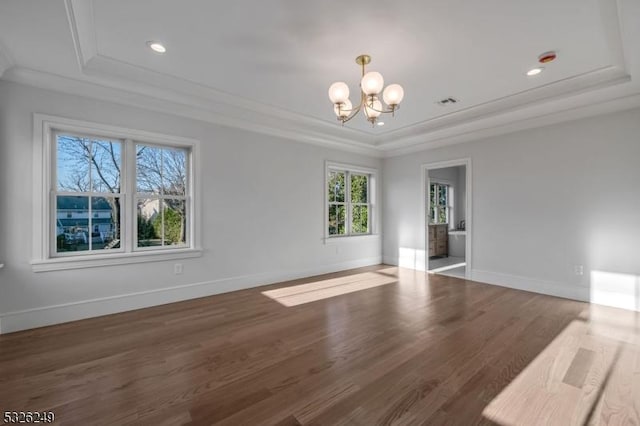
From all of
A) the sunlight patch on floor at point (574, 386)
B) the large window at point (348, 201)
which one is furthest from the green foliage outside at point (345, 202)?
the sunlight patch on floor at point (574, 386)

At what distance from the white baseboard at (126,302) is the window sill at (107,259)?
42 cm

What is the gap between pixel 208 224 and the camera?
14.3ft

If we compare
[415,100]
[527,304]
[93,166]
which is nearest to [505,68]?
[415,100]

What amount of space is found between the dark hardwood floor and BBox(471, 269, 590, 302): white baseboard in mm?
423

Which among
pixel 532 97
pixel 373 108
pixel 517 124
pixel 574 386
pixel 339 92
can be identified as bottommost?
pixel 574 386

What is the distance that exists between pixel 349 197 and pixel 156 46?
4.46 metres

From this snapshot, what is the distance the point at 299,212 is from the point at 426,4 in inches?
149

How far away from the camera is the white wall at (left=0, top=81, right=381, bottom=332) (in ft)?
10.1

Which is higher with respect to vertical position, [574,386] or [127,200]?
[127,200]

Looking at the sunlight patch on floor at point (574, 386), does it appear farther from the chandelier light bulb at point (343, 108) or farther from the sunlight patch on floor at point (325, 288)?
the chandelier light bulb at point (343, 108)

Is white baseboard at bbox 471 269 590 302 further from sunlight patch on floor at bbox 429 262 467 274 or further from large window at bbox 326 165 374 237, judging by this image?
large window at bbox 326 165 374 237

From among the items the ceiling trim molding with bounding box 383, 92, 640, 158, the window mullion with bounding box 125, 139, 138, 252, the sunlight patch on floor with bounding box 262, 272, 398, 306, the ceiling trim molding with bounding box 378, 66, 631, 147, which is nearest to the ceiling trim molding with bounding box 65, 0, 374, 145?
the window mullion with bounding box 125, 139, 138, 252

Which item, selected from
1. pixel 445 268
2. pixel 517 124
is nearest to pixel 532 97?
pixel 517 124

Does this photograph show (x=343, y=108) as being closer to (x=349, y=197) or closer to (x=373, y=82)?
(x=373, y=82)
